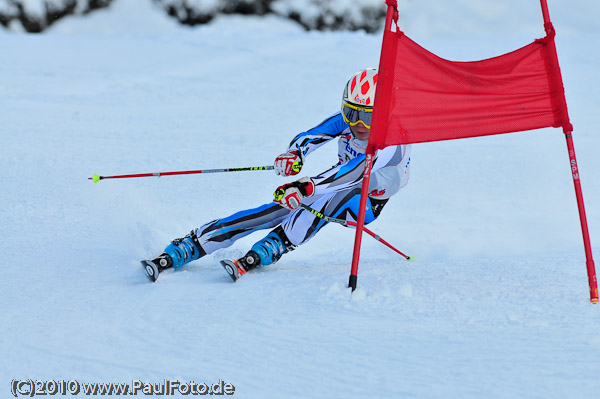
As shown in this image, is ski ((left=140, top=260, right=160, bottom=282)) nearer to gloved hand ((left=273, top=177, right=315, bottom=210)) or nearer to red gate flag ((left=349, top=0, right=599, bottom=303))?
gloved hand ((left=273, top=177, right=315, bottom=210))

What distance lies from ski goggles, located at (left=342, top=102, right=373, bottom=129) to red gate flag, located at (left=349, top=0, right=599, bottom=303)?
63cm

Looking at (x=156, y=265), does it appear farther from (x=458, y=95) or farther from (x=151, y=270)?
(x=458, y=95)

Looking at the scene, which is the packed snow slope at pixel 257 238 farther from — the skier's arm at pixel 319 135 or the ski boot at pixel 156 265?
the skier's arm at pixel 319 135

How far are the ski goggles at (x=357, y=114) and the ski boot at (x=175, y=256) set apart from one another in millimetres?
1026

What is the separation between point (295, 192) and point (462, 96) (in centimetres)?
90

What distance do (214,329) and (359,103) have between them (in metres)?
1.51

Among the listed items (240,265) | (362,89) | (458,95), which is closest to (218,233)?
(240,265)

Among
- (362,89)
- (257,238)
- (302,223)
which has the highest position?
(362,89)

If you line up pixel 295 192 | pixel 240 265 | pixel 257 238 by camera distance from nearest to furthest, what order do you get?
pixel 295 192 → pixel 240 265 → pixel 257 238

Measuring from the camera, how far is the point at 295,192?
3.51 meters

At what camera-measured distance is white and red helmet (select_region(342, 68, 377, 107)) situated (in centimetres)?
374

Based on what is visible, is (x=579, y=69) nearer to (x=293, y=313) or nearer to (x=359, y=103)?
(x=359, y=103)

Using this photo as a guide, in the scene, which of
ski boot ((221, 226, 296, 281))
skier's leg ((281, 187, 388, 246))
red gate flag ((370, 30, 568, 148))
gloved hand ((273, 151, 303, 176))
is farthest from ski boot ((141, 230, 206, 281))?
red gate flag ((370, 30, 568, 148))

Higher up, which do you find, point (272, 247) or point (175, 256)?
point (272, 247)
